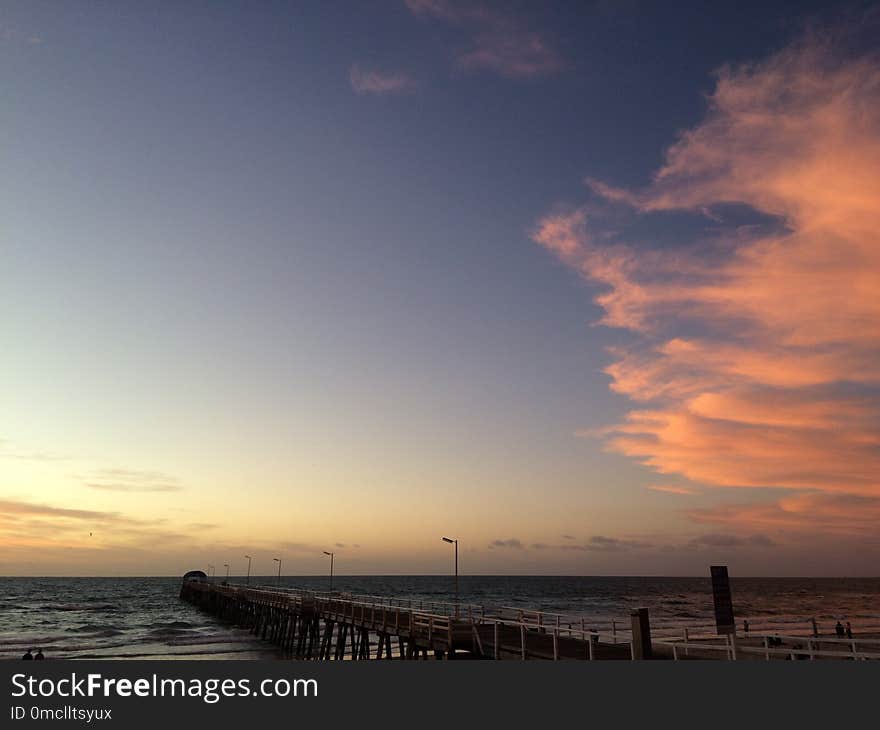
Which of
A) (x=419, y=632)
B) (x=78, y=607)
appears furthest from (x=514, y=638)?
(x=78, y=607)

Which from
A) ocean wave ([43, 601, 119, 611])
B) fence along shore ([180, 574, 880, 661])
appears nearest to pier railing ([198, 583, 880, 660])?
fence along shore ([180, 574, 880, 661])

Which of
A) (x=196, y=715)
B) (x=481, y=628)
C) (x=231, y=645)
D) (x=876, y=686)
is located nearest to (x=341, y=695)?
(x=196, y=715)

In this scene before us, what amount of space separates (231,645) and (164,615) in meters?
52.5

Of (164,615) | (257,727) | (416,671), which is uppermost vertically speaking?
(416,671)

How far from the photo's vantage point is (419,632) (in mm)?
29266

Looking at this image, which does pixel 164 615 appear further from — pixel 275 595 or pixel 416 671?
pixel 416 671

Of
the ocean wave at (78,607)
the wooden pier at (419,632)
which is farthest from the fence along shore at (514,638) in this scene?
the ocean wave at (78,607)

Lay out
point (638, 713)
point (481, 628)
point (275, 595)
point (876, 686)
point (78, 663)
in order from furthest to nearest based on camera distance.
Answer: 1. point (275, 595)
2. point (481, 628)
3. point (78, 663)
4. point (638, 713)
5. point (876, 686)

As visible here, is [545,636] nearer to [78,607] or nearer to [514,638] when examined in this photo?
[514,638]

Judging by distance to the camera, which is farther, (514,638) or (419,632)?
(419,632)

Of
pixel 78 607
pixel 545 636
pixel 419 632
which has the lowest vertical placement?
pixel 78 607

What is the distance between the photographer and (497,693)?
1381 cm

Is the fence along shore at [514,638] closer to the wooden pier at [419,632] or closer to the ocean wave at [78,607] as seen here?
the wooden pier at [419,632]

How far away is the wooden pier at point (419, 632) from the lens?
2325 centimetres
